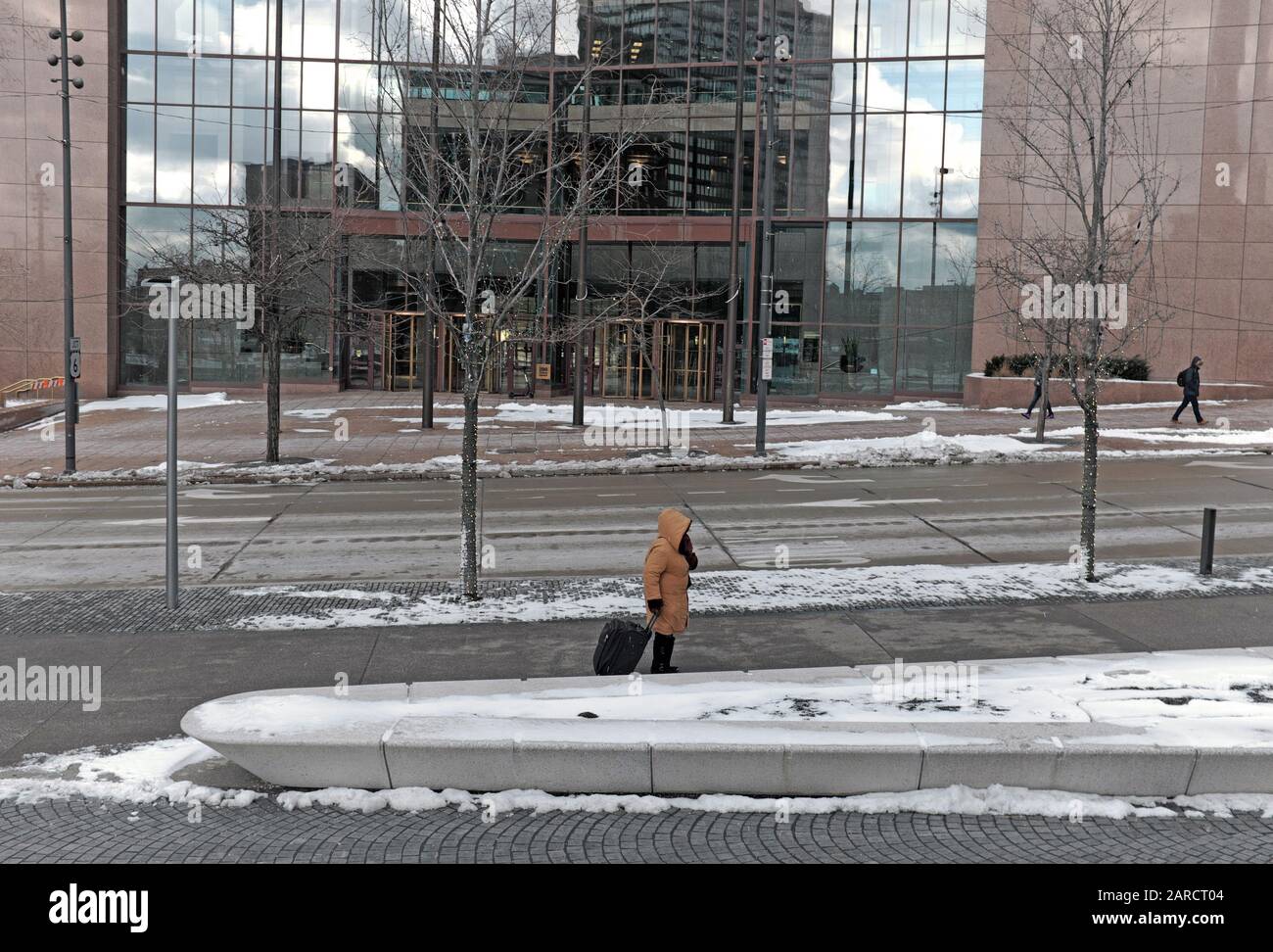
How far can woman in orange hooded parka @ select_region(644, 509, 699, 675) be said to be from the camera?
32.8ft

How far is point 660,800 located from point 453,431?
77.5 ft

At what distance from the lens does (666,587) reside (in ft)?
33.0

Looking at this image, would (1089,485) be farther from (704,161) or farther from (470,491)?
(704,161)

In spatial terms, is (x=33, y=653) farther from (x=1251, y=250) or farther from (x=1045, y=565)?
(x=1251, y=250)

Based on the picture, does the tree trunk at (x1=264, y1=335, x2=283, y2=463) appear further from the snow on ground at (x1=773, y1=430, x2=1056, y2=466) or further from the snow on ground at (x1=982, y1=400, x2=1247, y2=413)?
the snow on ground at (x1=982, y1=400, x2=1247, y2=413)

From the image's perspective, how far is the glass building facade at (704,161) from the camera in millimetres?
39562

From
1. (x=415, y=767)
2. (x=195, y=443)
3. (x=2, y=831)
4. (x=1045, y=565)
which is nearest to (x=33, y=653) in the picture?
(x=2, y=831)

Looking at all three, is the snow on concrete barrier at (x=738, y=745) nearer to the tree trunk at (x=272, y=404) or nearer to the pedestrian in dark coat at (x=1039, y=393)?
the tree trunk at (x=272, y=404)

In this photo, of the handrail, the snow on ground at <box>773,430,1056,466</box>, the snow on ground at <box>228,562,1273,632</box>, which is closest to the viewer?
the snow on ground at <box>228,562,1273,632</box>

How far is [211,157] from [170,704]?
35.0 meters

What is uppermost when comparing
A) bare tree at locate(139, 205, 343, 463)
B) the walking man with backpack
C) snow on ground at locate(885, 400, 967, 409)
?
bare tree at locate(139, 205, 343, 463)

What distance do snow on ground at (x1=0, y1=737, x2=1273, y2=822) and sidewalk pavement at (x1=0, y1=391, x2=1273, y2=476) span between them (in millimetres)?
16907

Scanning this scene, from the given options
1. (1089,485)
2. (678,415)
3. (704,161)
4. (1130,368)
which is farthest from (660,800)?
(704,161)

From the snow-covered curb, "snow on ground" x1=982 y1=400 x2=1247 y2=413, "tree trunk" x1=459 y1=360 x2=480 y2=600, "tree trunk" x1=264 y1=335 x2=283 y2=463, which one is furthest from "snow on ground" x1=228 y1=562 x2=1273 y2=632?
"snow on ground" x1=982 y1=400 x2=1247 y2=413
